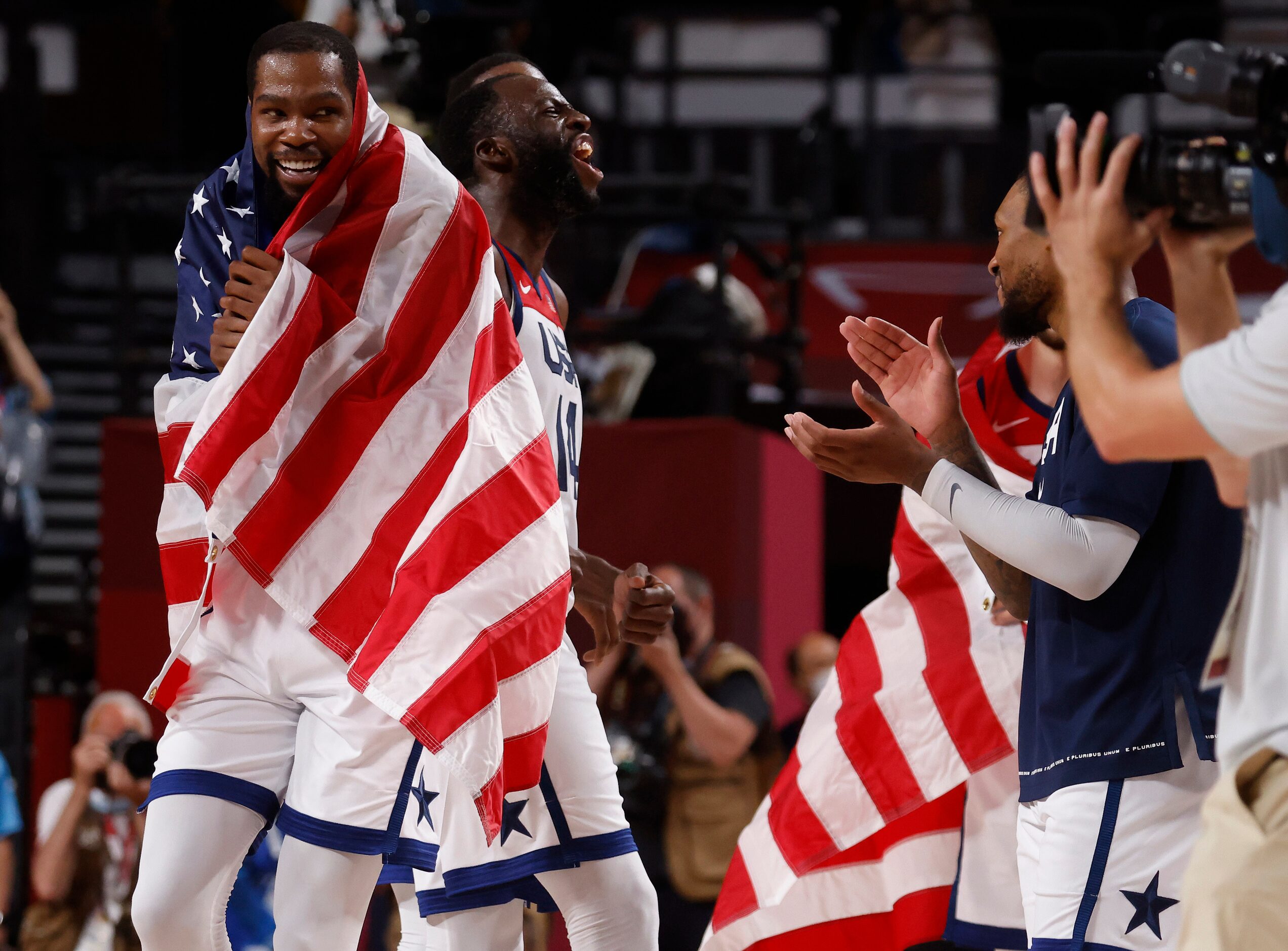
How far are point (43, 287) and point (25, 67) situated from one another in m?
1.43

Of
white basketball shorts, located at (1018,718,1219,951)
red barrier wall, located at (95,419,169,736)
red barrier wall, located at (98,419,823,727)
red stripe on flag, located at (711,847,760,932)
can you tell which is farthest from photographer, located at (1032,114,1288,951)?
red barrier wall, located at (95,419,169,736)

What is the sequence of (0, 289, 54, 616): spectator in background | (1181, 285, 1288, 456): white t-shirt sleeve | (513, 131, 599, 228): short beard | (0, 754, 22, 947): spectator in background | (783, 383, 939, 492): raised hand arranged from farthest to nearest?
(0, 289, 54, 616): spectator in background
(0, 754, 22, 947): spectator in background
(513, 131, 599, 228): short beard
(783, 383, 939, 492): raised hand
(1181, 285, 1288, 456): white t-shirt sleeve

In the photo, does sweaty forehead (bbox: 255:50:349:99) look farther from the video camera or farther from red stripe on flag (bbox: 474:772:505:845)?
the video camera

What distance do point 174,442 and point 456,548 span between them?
0.62 m

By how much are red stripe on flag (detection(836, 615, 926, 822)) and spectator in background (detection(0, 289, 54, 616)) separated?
4419mm

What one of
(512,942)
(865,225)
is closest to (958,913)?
(512,942)

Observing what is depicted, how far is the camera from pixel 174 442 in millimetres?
3539

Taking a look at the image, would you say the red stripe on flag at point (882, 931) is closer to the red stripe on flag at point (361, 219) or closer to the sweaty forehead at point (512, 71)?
the red stripe on flag at point (361, 219)

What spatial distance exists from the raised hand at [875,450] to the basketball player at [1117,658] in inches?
0.7

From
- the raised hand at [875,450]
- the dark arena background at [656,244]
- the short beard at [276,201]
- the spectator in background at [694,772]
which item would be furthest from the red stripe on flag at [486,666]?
the dark arena background at [656,244]

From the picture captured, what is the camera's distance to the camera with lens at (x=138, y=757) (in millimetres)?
5520

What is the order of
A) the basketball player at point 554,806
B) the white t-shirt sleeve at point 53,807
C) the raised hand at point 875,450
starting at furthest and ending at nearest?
the white t-shirt sleeve at point 53,807 → the basketball player at point 554,806 → the raised hand at point 875,450

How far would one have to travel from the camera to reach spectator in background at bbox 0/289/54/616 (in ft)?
24.8

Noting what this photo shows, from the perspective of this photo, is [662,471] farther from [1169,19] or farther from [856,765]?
[1169,19]
